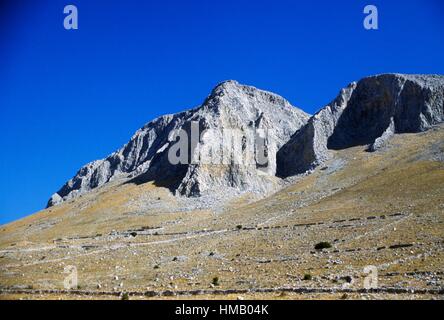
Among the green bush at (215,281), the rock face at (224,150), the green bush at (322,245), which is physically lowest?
the green bush at (215,281)

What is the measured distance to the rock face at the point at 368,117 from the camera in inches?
4739

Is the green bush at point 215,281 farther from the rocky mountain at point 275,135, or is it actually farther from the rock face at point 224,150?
the rock face at point 224,150

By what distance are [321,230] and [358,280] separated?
1070 inches

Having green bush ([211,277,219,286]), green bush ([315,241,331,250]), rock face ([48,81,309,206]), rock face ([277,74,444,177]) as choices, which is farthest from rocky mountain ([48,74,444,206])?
green bush ([211,277,219,286])

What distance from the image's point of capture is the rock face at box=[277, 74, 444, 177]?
395 ft

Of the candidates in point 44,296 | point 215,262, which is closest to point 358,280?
point 215,262

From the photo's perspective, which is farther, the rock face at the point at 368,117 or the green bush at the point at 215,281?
the rock face at the point at 368,117

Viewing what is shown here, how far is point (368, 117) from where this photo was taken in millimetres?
133625

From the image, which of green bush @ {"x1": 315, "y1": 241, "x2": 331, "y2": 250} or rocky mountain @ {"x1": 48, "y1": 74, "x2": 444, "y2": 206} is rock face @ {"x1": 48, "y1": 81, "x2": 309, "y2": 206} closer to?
rocky mountain @ {"x1": 48, "y1": 74, "x2": 444, "y2": 206}

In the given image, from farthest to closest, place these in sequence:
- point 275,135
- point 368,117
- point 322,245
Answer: point 275,135, point 368,117, point 322,245
